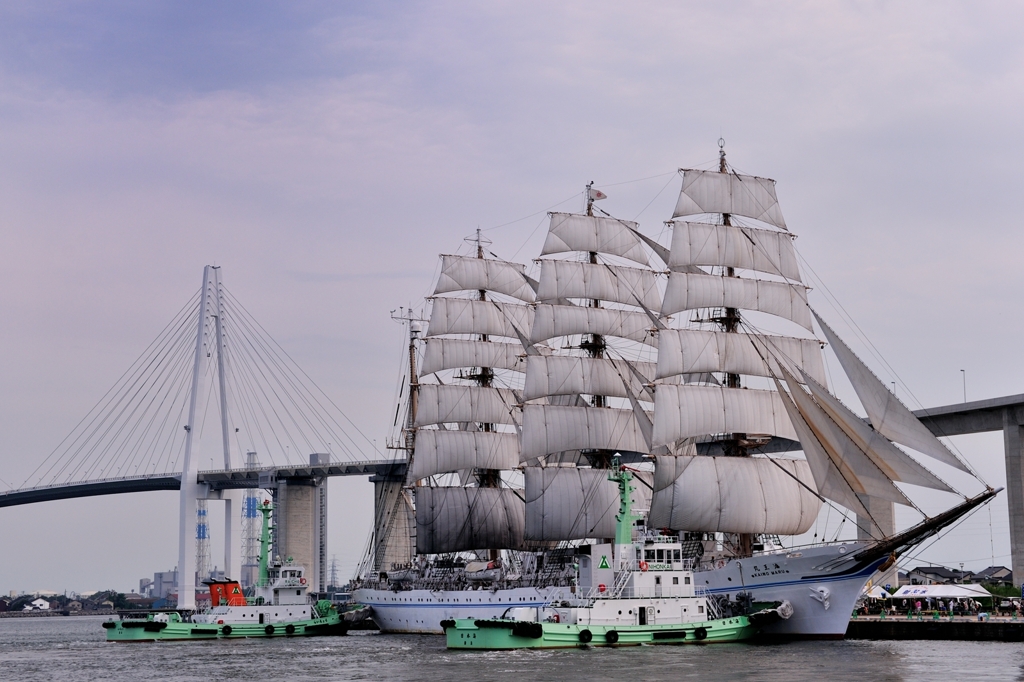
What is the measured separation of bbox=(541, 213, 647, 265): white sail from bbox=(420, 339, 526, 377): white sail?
9.26m

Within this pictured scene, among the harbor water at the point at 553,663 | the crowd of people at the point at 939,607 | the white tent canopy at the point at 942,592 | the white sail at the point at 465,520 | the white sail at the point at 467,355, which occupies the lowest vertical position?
the harbor water at the point at 553,663

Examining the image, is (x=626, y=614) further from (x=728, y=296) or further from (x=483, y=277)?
(x=483, y=277)

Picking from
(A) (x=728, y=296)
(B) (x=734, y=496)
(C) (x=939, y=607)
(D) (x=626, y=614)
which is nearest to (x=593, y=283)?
(A) (x=728, y=296)

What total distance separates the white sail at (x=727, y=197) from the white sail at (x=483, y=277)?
19.7 meters

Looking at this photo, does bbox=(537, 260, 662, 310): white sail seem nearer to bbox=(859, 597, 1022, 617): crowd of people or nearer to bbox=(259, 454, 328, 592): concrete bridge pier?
bbox=(859, 597, 1022, 617): crowd of people

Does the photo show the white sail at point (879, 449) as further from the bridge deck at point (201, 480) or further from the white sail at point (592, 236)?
the bridge deck at point (201, 480)

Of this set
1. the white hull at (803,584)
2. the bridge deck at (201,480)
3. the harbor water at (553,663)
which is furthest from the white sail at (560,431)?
the bridge deck at (201,480)

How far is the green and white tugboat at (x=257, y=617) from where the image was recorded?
72.0 meters

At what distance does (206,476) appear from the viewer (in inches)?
5187

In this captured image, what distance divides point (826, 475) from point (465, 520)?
33.8 metres

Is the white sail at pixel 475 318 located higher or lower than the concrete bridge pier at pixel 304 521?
higher

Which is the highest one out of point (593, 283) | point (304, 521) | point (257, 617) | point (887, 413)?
point (593, 283)

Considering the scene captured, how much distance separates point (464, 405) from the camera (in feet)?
291

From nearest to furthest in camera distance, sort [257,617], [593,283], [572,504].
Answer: [257,617], [572,504], [593,283]
